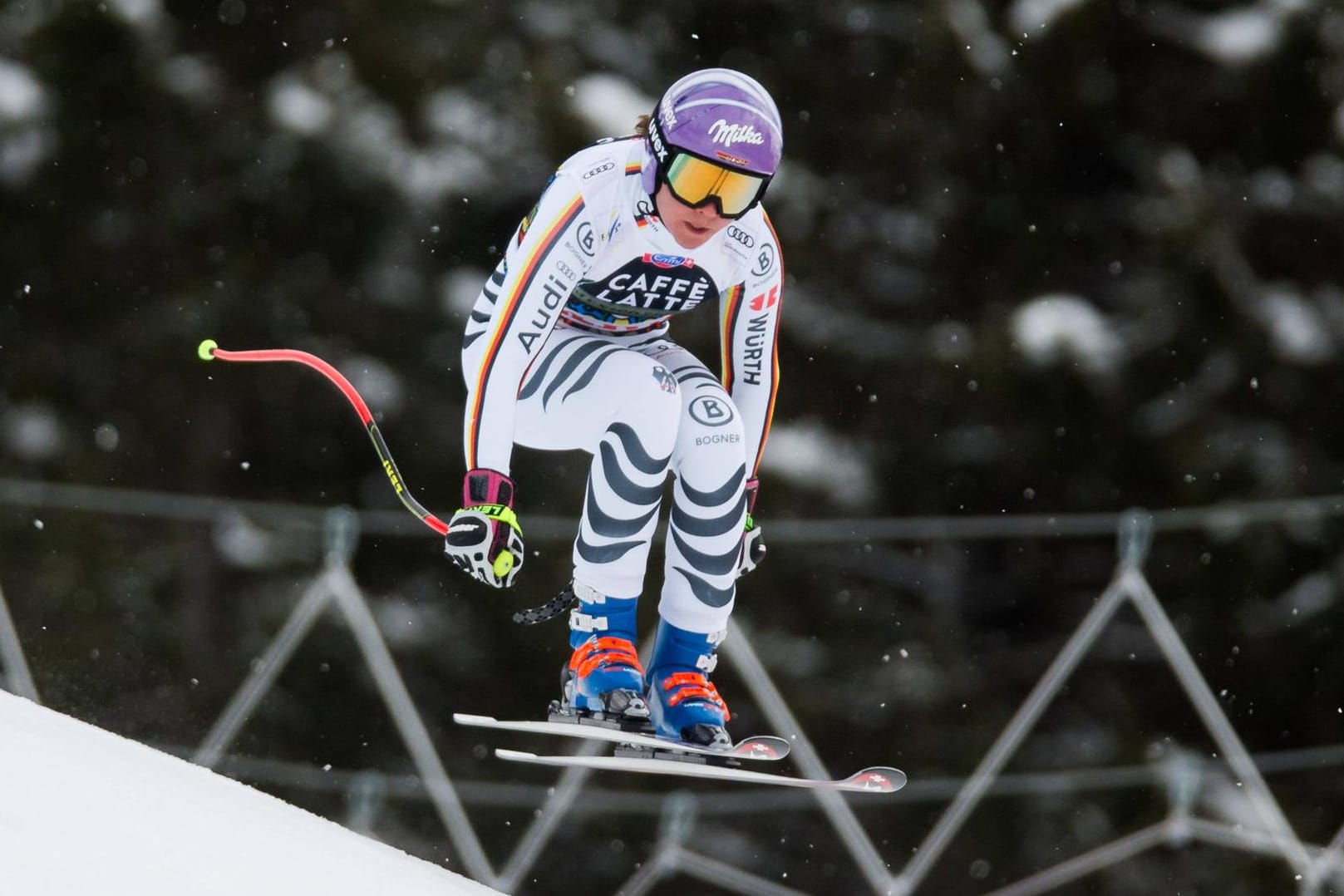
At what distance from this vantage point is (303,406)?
39.2 ft

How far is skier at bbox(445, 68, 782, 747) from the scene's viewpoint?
13.0 feet

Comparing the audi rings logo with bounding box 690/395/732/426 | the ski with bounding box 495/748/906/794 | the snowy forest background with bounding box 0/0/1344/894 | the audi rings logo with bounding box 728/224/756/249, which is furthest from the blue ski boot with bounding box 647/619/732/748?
the snowy forest background with bounding box 0/0/1344/894

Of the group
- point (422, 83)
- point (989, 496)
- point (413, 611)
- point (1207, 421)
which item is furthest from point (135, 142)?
point (1207, 421)

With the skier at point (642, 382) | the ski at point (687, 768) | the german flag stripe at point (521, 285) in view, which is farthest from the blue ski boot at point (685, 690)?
the german flag stripe at point (521, 285)

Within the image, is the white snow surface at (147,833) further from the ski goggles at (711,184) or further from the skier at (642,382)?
the ski goggles at (711,184)

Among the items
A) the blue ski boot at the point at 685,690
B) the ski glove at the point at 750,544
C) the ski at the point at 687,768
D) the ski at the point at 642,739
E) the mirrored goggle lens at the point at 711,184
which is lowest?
the ski at the point at 687,768

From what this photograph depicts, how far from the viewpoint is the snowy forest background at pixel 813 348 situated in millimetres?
11898

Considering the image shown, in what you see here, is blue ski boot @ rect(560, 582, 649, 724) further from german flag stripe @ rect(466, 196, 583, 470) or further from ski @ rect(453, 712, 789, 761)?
german flag stripe @ rect(466, 196, 583, 470)

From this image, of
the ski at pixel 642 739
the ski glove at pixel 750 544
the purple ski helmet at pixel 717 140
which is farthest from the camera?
the ski glove at pixel 750 544

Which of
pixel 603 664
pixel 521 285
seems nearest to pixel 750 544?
pixel 603 664

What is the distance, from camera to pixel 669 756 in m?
4.10

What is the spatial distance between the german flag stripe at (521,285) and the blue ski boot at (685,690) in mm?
768

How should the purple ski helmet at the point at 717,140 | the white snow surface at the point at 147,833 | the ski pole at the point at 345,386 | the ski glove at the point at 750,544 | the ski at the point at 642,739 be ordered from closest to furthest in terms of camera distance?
1. the white snow surface at the point at 147,833
2. the purple ski helmet at the point at 717,140
3. the ski at the point at 642,739
4. the ski pole at the point at 345,386
5. the ski glove at the point at 750,544

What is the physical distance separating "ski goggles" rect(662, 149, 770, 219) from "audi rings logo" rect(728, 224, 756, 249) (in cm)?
26
